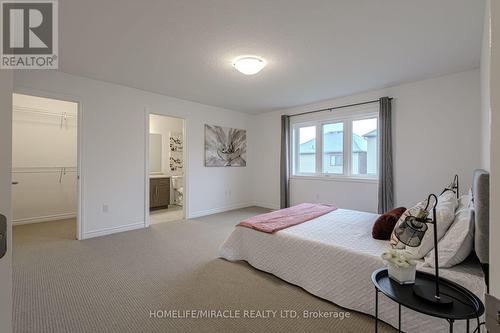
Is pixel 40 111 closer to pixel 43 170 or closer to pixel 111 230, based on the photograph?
pixel 43 170

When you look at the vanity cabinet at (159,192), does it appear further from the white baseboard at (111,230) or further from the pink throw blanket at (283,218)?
the pink throw blanket at (283,218)

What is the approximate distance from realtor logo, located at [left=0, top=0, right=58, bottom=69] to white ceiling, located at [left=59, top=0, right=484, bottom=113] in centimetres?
10

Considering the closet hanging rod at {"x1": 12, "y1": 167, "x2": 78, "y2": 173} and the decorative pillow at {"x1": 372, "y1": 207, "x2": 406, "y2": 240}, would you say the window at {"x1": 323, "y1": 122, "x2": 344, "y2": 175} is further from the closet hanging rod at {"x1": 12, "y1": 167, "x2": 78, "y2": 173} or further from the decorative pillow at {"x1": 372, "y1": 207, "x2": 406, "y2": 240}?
the closet hanging rod at {"x1": 12, "y1": 167, "x2": 78, "y2": 173}

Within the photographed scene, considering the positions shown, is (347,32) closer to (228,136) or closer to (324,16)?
(324,16)

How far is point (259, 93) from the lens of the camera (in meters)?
4.43

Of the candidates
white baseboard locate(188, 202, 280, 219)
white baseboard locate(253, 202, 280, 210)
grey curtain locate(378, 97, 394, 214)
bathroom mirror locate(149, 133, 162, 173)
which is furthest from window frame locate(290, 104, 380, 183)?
bathroom mirror locate(149, 133, 162, 173)

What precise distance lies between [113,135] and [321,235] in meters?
3.52

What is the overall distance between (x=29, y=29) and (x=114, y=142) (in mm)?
1960

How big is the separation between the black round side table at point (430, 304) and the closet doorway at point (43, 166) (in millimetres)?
4495

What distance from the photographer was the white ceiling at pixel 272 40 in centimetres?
203

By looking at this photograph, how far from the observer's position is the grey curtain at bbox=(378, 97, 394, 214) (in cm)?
399

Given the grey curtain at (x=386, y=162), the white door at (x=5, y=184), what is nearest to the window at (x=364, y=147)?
the grey curtain at (x=386, y=162)

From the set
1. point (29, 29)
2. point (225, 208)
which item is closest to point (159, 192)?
point (225, 208)

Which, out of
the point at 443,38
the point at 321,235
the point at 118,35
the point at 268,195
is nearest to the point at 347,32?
the point at 443,38
